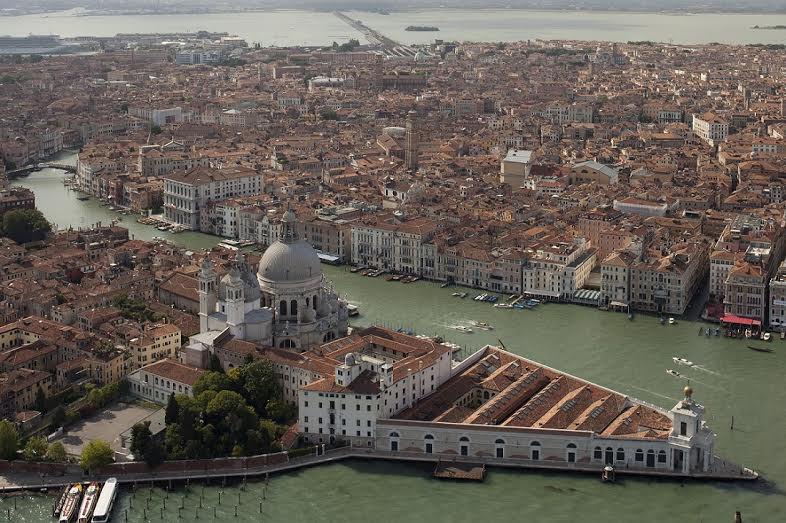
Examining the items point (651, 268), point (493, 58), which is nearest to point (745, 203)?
point (651, 268)

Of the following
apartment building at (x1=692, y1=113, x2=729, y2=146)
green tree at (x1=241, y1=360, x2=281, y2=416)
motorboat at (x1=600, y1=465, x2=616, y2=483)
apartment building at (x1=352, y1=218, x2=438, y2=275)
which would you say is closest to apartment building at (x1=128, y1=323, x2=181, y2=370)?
green tree at (x1=241, y1=360, x2=281, y2=416)

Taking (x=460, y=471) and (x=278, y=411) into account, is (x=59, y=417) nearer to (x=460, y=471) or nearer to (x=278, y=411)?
(x=278, y=411)

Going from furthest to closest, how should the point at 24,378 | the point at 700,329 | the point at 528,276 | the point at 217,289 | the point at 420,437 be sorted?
1. the point at 528,276
2. the point at 700,329
3. the point at 217,289
4. the point at 24,378
5. the point at 420,437

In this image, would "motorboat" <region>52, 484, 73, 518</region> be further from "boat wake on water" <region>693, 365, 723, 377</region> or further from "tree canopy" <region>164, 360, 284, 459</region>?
"boat wake on water" <region>693, 365, 723, 377</region>

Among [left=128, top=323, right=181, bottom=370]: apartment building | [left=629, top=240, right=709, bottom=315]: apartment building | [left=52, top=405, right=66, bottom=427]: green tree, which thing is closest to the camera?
[left=52, top=405, right=66, bottom=427]: green tree

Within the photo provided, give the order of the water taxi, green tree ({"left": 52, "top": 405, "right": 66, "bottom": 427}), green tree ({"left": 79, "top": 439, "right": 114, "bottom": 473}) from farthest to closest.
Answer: green tree ({"left": 52, "top": 405, "right": 66, "bottom": 427})
green tree ({"left": 79, "top": 439, "right": 114, "bottom": 473})
the water taxi

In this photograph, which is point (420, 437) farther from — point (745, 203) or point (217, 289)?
point (745, 203)
